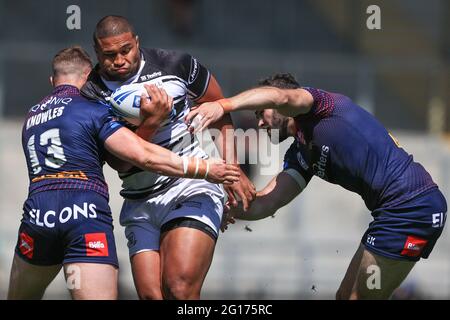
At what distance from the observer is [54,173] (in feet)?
25.4

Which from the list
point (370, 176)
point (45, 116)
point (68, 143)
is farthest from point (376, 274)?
point (45, 116)

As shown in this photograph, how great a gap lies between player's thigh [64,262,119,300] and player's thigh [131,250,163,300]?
0.45 metres

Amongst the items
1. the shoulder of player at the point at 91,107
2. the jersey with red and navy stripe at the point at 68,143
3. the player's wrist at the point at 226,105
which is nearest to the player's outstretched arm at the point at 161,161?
the jersey with red and navy stripe at the point at 68,143

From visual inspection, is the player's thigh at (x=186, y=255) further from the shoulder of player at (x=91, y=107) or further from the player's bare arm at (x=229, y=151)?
the shoulder of player at (x=91, y=107)

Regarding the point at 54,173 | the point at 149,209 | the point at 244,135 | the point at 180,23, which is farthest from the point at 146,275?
the point at 180,23

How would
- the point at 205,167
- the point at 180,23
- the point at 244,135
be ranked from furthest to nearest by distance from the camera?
1. the point at 180,23
2. the point at 244,135
3. the point at 205,167

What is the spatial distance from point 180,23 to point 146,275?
11.4 m

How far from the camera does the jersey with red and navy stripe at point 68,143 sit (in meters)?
7.68

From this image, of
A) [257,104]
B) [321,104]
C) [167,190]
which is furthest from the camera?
[321,104]

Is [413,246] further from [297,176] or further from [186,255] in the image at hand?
[186,255]

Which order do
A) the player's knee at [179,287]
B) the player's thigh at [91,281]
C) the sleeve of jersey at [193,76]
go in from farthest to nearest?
1. the sleeve of jersey at [193,76]
2. the player's knee at [179,287]
3. the player's thigh at [91,281]

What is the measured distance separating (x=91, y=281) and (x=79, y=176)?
0.81m

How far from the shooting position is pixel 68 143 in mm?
7691

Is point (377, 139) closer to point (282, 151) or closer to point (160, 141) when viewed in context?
point (160, 141)
